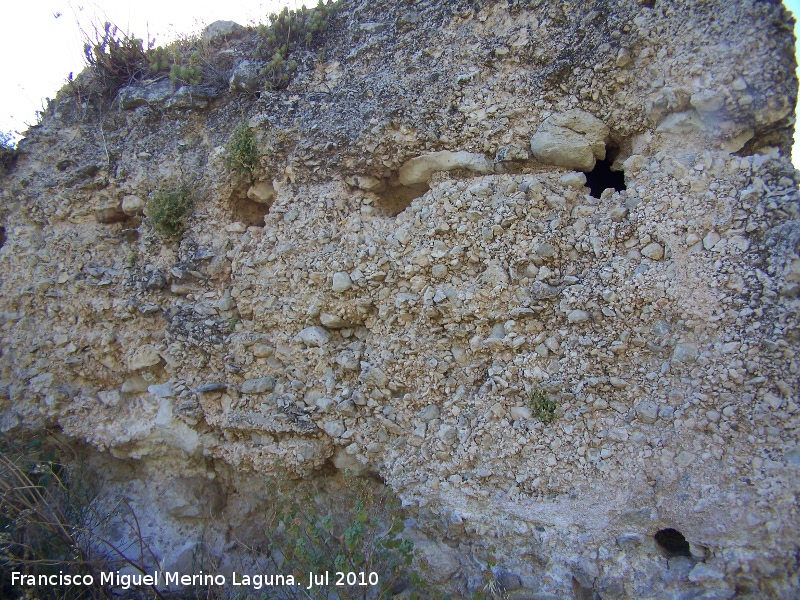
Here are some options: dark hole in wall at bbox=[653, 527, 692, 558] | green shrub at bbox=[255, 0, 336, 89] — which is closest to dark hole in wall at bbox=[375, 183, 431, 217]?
green shrub at bbox=[255, 0, 336, 89]

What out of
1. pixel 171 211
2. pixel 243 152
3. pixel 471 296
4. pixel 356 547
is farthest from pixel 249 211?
pixel 356 547

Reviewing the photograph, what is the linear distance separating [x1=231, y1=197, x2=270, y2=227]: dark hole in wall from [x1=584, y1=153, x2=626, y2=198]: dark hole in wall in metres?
2.39

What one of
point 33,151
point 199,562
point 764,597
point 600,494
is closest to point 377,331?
point 600,494

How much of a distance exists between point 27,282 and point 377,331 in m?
3.14

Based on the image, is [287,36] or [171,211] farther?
[287,36]

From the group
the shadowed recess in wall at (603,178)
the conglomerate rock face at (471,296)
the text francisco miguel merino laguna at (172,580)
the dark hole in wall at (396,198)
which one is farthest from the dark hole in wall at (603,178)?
the text francisco miguel merino laguna at (172,580)

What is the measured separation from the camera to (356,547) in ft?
9.09

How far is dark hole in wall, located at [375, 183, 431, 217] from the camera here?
3818mm

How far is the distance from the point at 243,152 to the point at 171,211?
2.38 ft

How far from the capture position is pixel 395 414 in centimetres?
323

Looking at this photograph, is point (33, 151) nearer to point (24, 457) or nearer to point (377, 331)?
point (24, 457)

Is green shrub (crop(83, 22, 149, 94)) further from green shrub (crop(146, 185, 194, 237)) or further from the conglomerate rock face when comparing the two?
green shrub (crop(146, 185, 194, 237))

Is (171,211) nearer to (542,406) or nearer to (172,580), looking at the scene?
(172,580)

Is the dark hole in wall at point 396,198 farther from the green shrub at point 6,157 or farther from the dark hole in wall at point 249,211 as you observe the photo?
the green shrub at point 6,157
